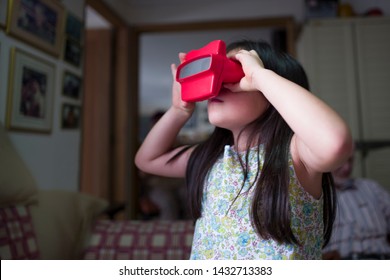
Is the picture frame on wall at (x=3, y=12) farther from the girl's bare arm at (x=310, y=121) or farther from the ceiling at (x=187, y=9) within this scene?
the ceiling at (x=187, y=9)

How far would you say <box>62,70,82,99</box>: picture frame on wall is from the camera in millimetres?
1713

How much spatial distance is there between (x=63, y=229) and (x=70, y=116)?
0.73 m

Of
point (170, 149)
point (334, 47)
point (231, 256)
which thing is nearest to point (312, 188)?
point (231, 256)

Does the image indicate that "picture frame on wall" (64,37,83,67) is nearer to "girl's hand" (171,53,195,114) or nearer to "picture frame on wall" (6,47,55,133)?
"picture frame on wall" (6,47,55,133)

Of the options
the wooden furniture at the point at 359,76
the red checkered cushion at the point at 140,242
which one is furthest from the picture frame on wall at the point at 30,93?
the wooden furniture at the point at 359,76

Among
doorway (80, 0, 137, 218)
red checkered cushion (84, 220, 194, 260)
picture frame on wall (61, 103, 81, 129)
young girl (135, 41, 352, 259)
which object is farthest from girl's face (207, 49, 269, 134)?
doorway (80, 0, 137, 218)

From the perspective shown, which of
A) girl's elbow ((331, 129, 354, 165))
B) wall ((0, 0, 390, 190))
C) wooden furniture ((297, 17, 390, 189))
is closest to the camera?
girl's elbow ((331, 129, 354, 165))

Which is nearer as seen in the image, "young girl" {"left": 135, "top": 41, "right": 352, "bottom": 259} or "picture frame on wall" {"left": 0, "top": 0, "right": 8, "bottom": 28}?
"young girl" {"left": 135, "top": 41, "right": 352, "bottom": 259}

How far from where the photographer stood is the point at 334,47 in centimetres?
234

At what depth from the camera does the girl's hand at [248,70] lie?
53cm

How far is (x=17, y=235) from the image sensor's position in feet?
3.33

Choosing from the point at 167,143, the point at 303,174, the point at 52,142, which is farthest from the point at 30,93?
the point at 303,174

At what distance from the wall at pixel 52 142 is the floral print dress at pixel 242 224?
3.27 ft
